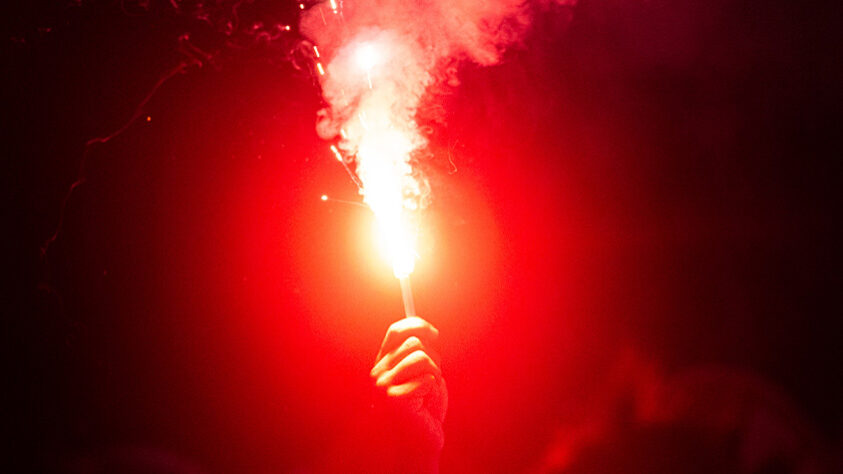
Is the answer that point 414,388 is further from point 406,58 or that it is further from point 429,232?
point 406,58

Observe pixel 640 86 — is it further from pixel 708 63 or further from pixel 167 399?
pixel 167 399

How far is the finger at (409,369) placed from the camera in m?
2.09

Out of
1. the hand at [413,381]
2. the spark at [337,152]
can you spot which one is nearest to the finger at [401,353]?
the hand at [413,381]

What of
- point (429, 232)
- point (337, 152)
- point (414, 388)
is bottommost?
point (414, 388)

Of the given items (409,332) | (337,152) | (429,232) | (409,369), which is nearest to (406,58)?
(337,152)

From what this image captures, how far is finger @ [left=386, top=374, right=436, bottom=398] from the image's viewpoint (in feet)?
6.80

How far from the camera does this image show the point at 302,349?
2.80 metres

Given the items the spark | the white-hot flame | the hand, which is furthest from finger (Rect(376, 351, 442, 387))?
the spark

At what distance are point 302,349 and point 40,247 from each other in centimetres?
141

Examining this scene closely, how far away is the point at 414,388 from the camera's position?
2.08m

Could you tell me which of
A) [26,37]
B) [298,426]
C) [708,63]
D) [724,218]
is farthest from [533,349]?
[26,37]

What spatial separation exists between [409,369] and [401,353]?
Result: 76 mm

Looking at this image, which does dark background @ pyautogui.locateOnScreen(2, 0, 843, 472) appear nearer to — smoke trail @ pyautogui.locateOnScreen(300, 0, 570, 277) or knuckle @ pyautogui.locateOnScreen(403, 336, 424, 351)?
smoke trail @ pyautogui.locateOnScreen(300, 0, 570, 277)

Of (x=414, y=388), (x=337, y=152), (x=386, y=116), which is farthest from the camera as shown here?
(x=337, y=152)
